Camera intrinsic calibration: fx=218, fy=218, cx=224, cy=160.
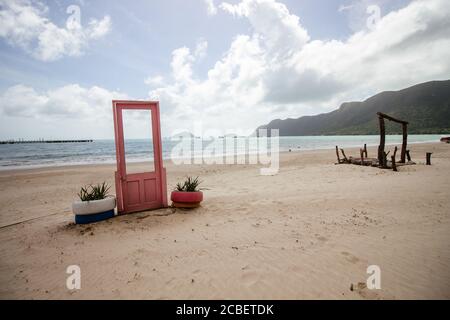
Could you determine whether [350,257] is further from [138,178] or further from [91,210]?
[91,210]

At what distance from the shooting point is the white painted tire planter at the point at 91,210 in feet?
18.3

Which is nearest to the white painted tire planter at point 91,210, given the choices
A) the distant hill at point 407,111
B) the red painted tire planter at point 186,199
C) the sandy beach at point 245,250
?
the sandy beach at point 245,250

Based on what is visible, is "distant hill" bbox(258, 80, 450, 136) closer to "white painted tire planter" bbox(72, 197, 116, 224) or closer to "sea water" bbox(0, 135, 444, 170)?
"sea water" bbox(0, 135, 444, 170)

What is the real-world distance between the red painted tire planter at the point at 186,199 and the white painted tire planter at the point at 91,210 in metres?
1.81

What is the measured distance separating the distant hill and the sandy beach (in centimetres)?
11752

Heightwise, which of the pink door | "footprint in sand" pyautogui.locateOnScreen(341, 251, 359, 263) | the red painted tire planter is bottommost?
"footprint in sand" pyautogui.locateOnScreen(341, 251, 359, 263)

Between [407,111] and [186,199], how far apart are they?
156664 millimetres

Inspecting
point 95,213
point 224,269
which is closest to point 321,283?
point 224,269

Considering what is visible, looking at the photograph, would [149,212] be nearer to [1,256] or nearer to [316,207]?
[1,256]

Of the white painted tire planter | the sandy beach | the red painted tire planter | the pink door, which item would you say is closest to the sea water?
the pink door

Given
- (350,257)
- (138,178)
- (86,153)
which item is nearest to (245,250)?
(350,257)

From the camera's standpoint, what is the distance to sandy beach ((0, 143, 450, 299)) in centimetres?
308

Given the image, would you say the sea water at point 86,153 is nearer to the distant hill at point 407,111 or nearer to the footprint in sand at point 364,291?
the footprint in sand at point 364,291

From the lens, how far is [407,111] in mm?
121375
